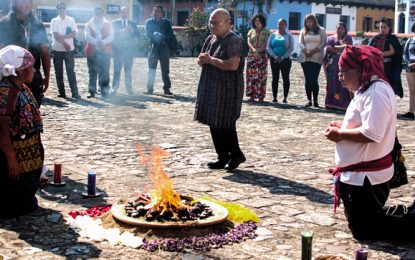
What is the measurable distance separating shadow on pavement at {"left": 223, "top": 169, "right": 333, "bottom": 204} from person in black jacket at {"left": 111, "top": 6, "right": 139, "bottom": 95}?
7.36m

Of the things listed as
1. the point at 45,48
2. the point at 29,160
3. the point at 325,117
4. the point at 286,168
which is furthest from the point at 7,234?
the point at 325,117

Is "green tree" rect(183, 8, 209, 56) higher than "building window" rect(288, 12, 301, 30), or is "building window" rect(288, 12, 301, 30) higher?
"building window" rect(288, 12, 301, 30)

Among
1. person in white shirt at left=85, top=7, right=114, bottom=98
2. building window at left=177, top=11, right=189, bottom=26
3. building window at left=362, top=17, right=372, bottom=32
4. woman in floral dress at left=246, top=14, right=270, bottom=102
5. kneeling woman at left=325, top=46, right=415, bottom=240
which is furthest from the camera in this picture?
building window at left=362, top=17, right=372, bottom=32

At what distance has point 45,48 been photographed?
7.43 m

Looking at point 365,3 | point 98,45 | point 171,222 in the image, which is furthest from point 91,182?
point 365,3

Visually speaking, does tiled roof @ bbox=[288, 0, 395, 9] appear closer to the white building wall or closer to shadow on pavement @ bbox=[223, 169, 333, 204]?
the white building wall

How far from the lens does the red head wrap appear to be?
16.4 ft

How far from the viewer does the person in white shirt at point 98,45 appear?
524 inches

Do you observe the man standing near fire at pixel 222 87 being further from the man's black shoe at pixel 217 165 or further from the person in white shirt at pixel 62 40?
the person in white shirt at pixel 62 40

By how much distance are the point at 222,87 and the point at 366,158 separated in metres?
2.64

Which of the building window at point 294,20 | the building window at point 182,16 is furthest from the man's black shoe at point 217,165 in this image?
the building window at point 294,20

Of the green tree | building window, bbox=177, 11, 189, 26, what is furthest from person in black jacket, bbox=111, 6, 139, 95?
building window, bbox=177, 11, 189, 26

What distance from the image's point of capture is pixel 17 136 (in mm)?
5469

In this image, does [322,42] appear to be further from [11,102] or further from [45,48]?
[11,102]
